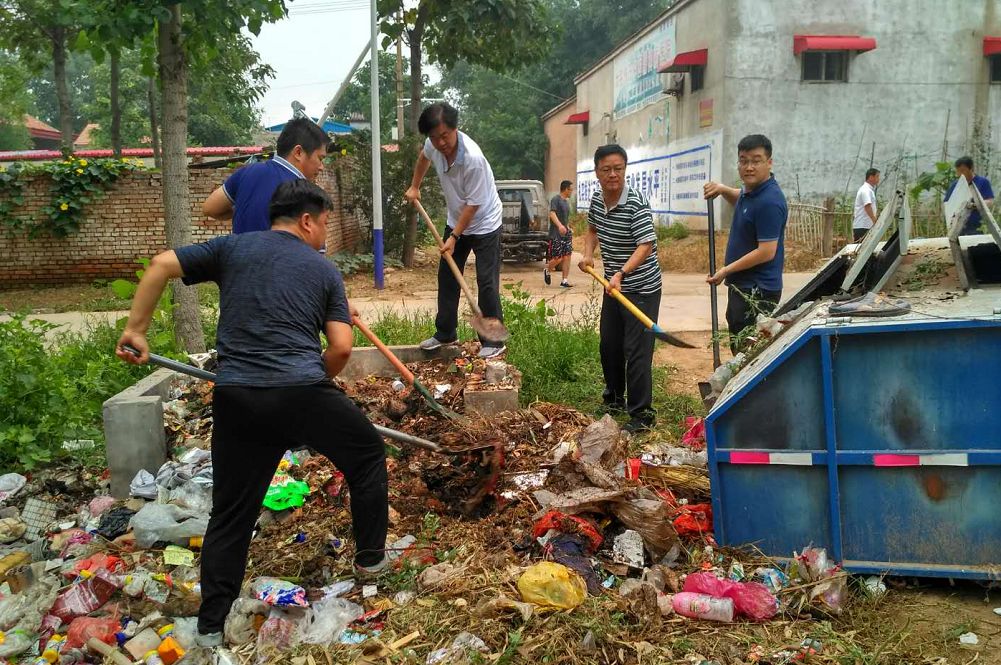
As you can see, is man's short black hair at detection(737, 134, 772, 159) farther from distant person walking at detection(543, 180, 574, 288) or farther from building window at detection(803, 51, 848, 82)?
building window at detection(803, 51, 848, 82)

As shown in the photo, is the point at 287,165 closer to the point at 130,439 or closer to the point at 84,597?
the point at 130,439

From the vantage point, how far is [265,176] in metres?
3.89

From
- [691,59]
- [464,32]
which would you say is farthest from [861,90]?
[464,32]

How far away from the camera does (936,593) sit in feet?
10.5

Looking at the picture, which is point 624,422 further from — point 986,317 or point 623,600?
point 986,317

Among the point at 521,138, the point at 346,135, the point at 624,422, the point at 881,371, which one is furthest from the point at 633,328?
the point at 521,138

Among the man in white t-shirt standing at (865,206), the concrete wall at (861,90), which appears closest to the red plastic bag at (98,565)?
the man in white t-shirt standing at (865,206)

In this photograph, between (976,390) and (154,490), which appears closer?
(976,390)

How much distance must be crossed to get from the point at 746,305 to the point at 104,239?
36.0 ft

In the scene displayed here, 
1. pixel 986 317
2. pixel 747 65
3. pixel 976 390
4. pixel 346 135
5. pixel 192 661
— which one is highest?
pixel 747 65

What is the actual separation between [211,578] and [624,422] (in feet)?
9.10

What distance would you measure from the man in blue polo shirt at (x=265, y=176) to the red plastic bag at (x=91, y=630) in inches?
72.9

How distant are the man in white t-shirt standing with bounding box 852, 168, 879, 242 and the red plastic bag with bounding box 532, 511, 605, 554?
27.6 feet

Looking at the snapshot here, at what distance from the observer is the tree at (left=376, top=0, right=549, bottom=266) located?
12812 mm
